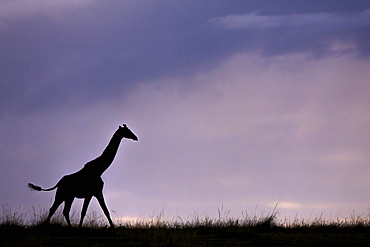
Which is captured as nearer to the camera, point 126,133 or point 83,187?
point 83,187

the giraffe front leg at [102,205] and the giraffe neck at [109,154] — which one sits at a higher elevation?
the giraffe neck at [109,154]

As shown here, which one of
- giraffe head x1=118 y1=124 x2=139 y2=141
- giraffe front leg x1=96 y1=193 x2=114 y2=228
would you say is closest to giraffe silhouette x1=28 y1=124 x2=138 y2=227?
giraffe front leg x1=96 y1=193 x2=114 y2=228

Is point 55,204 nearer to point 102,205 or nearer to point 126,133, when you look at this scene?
point 102,205

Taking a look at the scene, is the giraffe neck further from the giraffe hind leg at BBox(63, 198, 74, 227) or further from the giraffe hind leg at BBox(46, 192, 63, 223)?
the giraffe hind leg at BBox(46, 192, 63, 223)

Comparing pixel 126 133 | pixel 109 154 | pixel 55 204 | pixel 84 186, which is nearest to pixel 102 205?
pixel 84 186

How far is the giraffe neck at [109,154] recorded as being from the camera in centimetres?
1681

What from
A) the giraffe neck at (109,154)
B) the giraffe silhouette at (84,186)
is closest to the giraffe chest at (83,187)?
the giraffe silhouette at (84,186)

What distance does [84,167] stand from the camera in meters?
16.8

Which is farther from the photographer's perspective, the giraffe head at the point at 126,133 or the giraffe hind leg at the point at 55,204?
the giraffe head at the point at 126,133

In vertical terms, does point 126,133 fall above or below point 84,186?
above

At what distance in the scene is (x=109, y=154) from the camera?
1698cm

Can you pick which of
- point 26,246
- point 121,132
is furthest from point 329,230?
point 26,246

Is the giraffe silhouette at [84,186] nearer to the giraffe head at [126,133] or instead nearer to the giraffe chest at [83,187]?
the giraffe chest at [83,187]

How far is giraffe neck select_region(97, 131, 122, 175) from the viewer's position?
55.2ft
